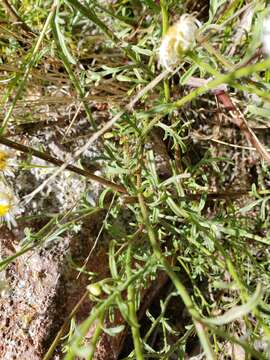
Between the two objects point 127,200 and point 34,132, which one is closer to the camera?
point 127,200

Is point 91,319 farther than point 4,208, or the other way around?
point 4,208

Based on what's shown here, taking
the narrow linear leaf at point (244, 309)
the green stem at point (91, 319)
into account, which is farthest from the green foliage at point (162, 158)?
the narrow linear leaf at point (244, 309)

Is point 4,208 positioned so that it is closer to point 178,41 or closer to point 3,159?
point 3,159

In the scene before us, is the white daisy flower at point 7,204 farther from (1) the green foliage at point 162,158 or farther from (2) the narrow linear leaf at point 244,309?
(2) the narrow linear leaf at point 244,309

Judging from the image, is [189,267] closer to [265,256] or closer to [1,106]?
[265,256]

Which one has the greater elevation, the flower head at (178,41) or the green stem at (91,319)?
the flower head at (178,41)

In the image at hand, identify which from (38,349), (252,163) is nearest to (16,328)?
(38,349)

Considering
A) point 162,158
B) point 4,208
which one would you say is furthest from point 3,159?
point 162,158

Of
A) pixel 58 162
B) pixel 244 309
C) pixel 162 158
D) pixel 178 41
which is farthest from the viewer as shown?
pixel 162 158
